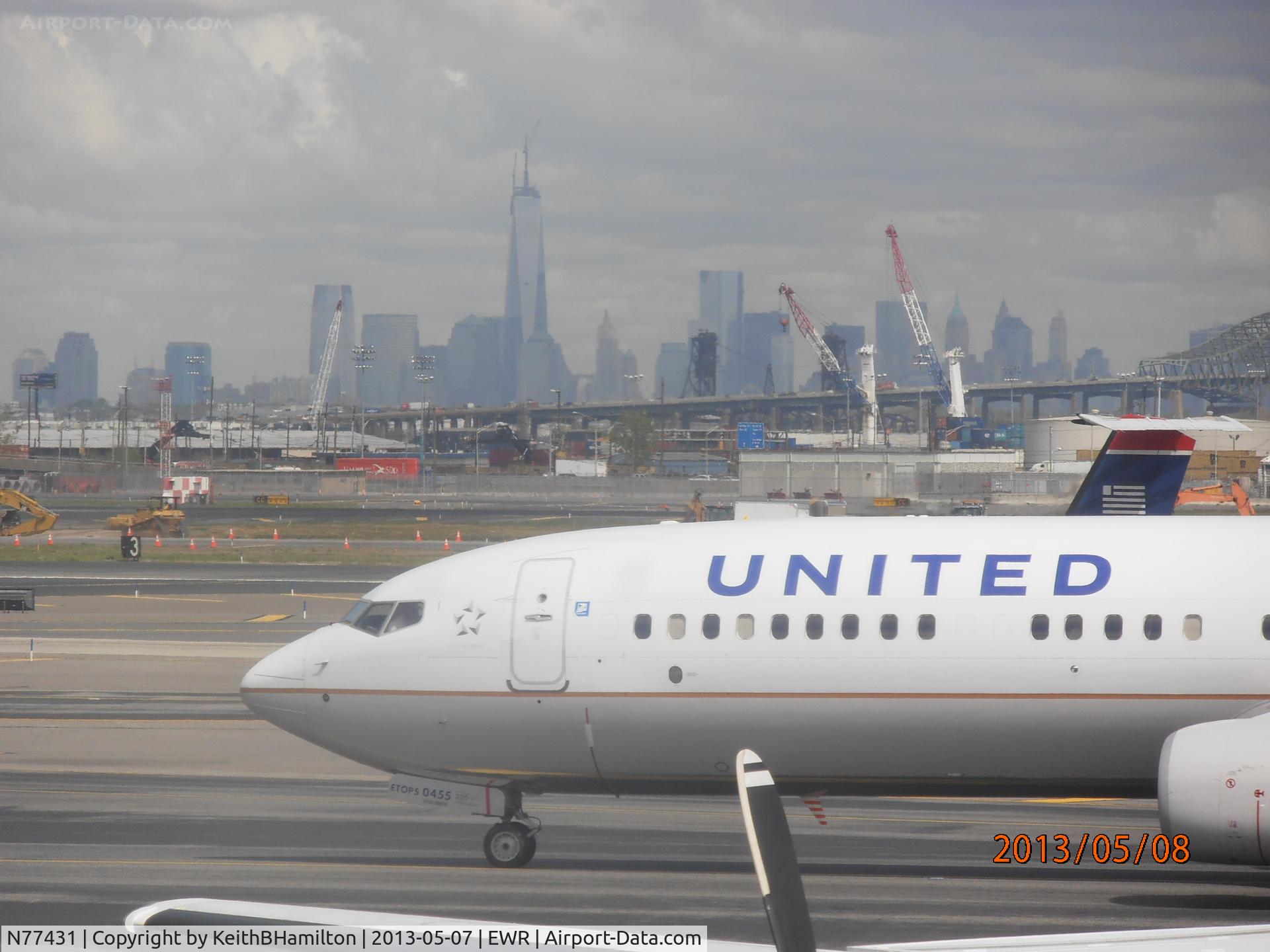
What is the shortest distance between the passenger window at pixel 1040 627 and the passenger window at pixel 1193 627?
1.60 metres

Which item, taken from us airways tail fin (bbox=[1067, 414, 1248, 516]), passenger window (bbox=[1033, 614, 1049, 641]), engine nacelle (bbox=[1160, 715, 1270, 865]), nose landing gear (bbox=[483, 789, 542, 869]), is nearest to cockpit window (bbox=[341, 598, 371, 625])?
nose landing gear (bbox=[483, 789, 542, 869])

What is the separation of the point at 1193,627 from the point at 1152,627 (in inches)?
18.5

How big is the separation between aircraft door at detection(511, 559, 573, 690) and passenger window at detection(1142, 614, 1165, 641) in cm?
719

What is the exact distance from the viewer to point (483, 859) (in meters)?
18.1

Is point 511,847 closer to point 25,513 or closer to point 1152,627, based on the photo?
point 1152,627

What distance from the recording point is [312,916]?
826cm

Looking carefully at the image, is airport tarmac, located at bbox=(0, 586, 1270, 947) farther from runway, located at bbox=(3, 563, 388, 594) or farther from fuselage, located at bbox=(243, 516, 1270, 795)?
runway, located at bbox=(3, 563, 388, 594)

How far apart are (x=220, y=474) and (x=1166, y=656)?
163 metres

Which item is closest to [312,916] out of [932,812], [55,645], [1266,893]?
[1266,893]

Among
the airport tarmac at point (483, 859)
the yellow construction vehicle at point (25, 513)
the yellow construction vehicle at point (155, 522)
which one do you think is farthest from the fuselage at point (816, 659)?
the yellow construction vehicle at point (155, 522)

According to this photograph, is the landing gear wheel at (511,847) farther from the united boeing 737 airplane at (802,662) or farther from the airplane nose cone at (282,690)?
the airplane nose cone at (282,690)

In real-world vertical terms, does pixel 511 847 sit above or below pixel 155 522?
above

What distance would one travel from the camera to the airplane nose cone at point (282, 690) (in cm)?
1766
